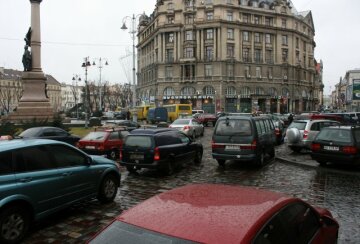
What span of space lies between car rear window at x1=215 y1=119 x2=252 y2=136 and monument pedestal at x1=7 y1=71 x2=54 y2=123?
67.7 ft

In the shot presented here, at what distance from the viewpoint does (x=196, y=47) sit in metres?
79.7

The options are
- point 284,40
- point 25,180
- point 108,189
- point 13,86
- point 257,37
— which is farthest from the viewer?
point 13,86

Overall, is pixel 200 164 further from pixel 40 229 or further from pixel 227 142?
pixel 40 229

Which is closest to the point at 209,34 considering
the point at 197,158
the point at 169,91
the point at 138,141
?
the point at 169,91

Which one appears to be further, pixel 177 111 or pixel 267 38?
pixel 267 38

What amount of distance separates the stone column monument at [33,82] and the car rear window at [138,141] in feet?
66.3

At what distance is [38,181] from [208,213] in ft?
13.9

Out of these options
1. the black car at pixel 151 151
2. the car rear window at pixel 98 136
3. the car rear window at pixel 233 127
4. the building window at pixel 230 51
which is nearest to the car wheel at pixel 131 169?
the black car at pixel 151 151

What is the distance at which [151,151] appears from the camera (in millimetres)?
11977

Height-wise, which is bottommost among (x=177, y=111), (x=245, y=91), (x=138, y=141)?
(x=138, y=141)

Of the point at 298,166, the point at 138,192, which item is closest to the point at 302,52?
the point at 298,166

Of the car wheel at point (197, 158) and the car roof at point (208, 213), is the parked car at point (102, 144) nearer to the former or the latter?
the car wheel at point (197, 158)

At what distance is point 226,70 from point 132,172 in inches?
2648

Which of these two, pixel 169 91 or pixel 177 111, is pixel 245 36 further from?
pixel 177 111
